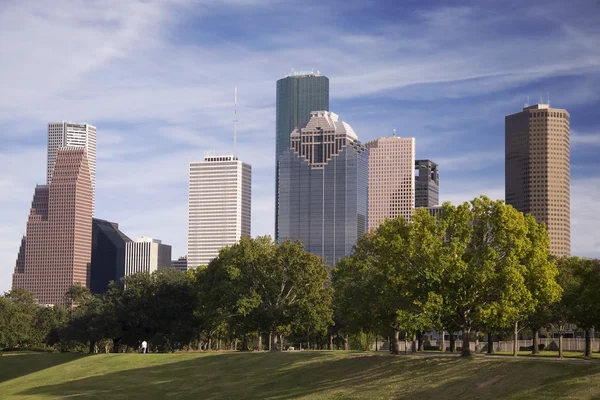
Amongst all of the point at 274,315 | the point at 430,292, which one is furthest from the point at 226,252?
the point at 430,292

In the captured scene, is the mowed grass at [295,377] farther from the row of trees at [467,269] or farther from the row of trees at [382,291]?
the row of trees at [382,291]

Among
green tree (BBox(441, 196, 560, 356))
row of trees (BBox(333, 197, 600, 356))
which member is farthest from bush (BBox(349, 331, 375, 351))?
green tree (BBox(441, 196, 560, 356))

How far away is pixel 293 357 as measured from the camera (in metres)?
89.1

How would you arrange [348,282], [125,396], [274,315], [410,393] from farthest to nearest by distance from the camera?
[274,315] → [348,282] → [125,396] → [410,393]

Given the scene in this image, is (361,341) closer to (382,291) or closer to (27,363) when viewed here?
(27,363)

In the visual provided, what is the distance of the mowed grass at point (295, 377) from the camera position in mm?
58925

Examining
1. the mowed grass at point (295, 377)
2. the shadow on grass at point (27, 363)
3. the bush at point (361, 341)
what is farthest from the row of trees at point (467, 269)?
the bush at point (361, 341)

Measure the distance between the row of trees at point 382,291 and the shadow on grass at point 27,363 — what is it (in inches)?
502

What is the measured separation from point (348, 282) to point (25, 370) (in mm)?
42845

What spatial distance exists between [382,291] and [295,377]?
41.6 feet

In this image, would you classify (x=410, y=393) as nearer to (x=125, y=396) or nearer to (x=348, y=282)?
(x=125, y=396)

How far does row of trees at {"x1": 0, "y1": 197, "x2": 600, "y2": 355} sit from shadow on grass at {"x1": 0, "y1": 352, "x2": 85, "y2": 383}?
1274 cm

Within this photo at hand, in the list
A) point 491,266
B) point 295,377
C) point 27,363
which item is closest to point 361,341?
point 27,363

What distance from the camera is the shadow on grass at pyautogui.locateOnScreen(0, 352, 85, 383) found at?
106 meters
